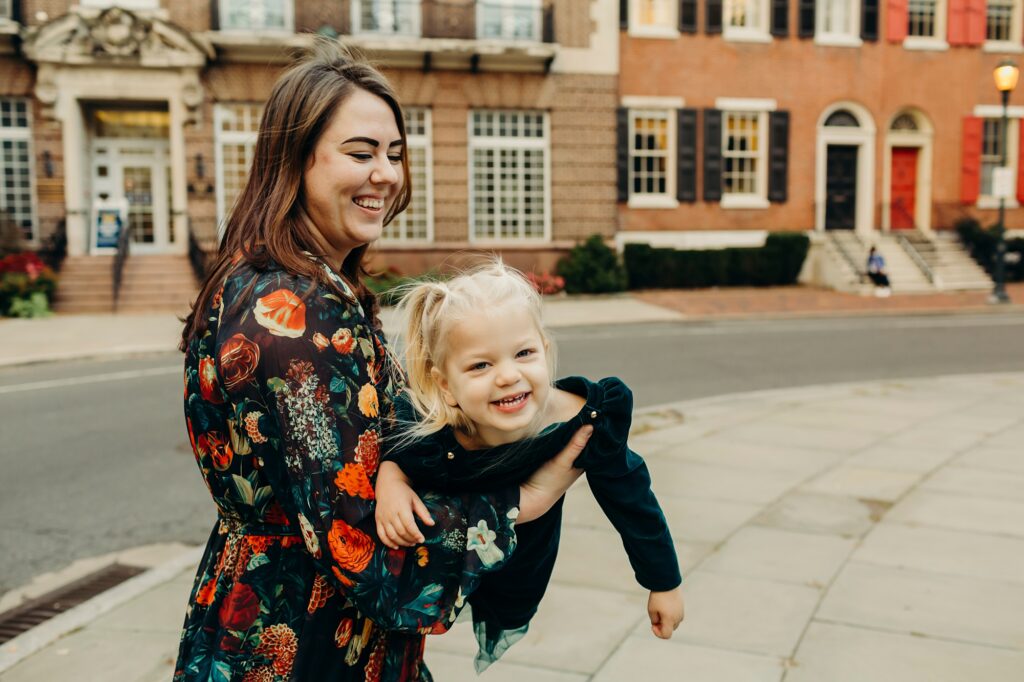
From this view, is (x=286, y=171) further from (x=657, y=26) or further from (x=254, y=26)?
(x=657, y=26)

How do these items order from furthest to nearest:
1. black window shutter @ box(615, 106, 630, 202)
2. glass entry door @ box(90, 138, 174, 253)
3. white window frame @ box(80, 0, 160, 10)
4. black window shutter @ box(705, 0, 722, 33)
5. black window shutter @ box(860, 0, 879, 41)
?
black window shutter @ box(860, 0, 879, 41) → black window shutter @ box(705, 0, 722, 33) → black window shutter @ box(615, 106, 630, 202) → glass entry door @ box(90, 138, 174, 253) → white window frame @ box(80, 0, 160, 10)

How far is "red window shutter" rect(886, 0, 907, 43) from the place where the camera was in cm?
2672

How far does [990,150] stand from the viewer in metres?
28.2

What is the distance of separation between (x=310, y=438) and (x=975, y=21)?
100 feet

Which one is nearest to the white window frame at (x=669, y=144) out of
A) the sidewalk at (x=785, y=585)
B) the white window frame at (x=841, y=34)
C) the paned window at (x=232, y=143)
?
the white window frame at (x=841, y=34)

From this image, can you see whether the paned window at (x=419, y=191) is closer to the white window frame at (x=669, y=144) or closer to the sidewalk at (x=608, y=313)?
the sidewalk at (x=608, y=313)

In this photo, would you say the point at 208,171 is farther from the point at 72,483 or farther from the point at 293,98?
the point at 293,98

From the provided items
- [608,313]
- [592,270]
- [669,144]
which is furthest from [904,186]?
[608,313]

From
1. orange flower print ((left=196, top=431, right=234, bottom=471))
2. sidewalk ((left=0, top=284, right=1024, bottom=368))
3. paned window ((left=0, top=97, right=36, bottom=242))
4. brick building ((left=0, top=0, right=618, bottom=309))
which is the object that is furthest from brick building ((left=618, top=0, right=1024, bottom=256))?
orange flower print ((left=196, top=431, right=234, bottom=471))

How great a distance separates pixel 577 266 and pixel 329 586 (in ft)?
71.6

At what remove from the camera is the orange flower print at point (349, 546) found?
1.72 m

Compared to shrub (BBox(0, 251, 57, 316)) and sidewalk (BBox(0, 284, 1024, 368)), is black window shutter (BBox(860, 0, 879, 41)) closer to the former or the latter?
sidewalk (BBox(0, 284, 1024, 368))

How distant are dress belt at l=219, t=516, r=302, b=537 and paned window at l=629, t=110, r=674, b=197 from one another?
24194 mm

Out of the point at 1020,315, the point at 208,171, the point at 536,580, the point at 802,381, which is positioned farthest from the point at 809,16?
the point at 536,580
